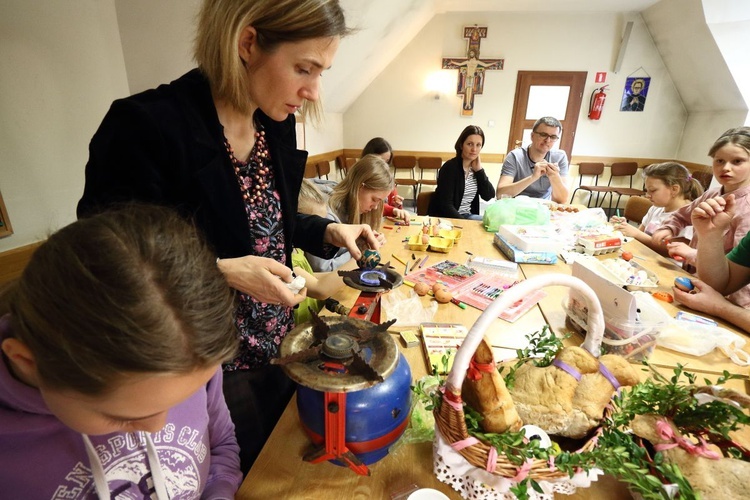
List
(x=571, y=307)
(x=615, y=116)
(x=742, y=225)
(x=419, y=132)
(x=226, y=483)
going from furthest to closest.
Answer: (x=419, y=132) → (x=615, y=116) → (x=742, y=225) → (x=571, y=307) → (x=226, y=483)

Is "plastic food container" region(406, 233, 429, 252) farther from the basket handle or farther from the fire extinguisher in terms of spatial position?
the fire extinguisher

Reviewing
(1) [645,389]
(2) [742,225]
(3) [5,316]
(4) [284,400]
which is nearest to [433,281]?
(4) [284,400]

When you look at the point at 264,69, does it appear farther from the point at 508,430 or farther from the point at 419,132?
the point at 419,132

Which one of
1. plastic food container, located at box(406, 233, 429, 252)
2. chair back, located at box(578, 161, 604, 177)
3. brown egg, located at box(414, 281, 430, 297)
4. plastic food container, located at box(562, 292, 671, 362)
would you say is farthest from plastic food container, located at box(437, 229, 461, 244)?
chair back, located at box(578, 161, 604, 177)

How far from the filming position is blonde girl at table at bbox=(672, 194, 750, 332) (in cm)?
162

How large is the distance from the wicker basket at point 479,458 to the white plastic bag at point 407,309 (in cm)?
73

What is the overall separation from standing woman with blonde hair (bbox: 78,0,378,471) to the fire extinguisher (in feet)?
23.7

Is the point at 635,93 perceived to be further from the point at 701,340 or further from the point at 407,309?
the point at 407,309

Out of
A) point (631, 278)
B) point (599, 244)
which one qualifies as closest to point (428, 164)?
point (599, 244)

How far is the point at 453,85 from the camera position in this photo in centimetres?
711

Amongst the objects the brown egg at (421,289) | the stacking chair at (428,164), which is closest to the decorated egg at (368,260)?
the brown egg at (421,289)

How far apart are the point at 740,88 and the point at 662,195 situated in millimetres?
3821

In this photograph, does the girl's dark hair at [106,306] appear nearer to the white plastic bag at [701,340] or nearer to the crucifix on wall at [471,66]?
the white plastic bag at [701,340]

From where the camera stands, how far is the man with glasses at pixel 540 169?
357 cm
